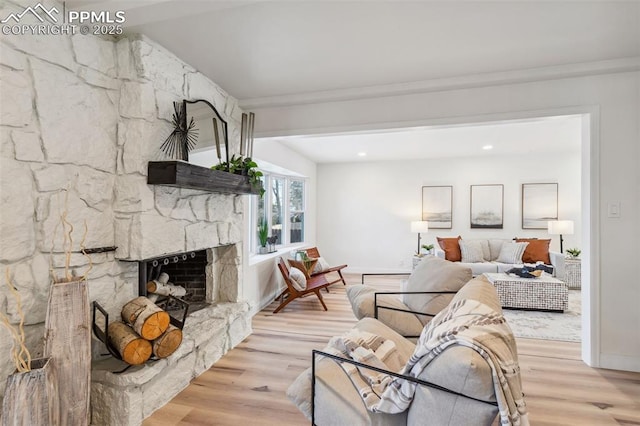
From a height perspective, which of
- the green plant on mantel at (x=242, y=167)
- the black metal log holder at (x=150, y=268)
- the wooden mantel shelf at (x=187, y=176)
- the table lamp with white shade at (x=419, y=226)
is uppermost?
the green plant on mantel at (x=242, y=167)

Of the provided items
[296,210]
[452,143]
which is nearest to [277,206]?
[296,210]

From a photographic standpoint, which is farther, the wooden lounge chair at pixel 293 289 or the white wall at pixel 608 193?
the wooden lounge chair at pixel 293 289

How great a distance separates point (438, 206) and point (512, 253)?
1.65 meters

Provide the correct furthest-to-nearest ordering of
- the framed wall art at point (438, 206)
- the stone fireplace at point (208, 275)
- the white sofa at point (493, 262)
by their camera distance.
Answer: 1. the framed wall art at point (438, 206)
2. the white sofa at point (493, 262)
3. the stone fireplace at point (208, 275)

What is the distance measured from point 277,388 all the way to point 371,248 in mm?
4857

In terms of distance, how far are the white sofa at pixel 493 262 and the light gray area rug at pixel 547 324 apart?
737mm

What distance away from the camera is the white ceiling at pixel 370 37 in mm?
1798

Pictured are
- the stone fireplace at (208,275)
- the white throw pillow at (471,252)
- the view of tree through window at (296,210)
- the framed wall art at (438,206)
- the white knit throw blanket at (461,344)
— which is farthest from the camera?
the framed wall art at (438,206)

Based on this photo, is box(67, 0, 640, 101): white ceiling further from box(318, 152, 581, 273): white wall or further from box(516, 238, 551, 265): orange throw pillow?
box(318, 152, 581, 273): white wall

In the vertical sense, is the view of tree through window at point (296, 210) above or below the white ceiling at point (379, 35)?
below

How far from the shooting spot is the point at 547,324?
142 inches

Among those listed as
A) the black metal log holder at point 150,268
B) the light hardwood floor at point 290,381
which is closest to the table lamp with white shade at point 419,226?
the light hardwood floor at point 290,381

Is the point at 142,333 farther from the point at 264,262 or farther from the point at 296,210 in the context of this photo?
the point at 296,210

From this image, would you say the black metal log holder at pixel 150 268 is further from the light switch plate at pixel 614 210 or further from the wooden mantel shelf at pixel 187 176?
the light switch plate at pixel 614 210
